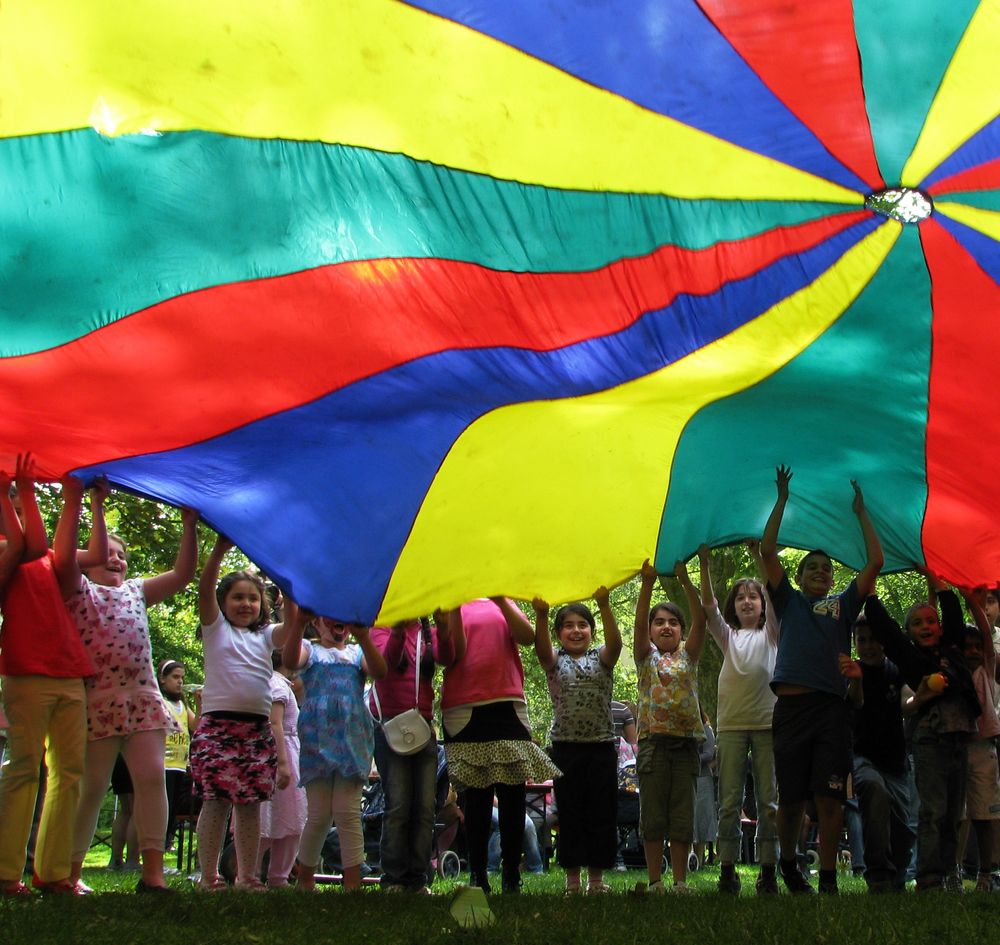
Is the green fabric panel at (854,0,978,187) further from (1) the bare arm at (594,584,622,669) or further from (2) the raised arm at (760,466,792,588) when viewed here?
(1) the bare arm at (594,584,622,669)

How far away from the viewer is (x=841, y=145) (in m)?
3.78

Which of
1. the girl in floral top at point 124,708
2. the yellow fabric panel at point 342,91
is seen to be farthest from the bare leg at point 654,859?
the yellow fabric panel at point 342,91

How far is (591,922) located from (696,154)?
242cm

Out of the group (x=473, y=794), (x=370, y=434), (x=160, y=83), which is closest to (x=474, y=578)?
(x=370, y=434)

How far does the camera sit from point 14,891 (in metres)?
4.32

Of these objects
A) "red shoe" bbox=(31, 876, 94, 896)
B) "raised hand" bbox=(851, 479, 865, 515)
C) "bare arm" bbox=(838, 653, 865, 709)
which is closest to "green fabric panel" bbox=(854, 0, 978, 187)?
"raised hand" bbox=(851, 479, 865, 515)

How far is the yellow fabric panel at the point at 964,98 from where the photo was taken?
11.6 ft

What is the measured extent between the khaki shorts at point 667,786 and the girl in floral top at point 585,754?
0.15m

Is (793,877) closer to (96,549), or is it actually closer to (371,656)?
(371,656)

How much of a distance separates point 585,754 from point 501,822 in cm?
51

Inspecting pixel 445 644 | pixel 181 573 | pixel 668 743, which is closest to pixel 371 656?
pixel 445 644

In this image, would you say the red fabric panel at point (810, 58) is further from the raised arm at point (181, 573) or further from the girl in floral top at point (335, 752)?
the girl in floral top at point (335, 752)

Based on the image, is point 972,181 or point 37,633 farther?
point 37,633

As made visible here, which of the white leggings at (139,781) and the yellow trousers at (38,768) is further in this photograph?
the white leggings at (139,781)
